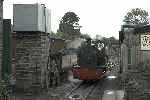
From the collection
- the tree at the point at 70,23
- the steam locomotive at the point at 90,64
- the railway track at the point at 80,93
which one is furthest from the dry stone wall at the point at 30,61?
the tree at the point at 70,23

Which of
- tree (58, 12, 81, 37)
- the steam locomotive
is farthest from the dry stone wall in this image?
tree (58, 12, 81, 37)

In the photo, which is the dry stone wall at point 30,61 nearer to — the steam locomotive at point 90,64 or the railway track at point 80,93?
the railway track at point 80,93

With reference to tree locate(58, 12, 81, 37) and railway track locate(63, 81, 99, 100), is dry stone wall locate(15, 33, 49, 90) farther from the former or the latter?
tree locate(58, 12, 81, 37)

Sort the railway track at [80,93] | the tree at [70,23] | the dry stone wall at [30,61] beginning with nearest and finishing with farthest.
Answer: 1. the railway track at [80,93]
2. the dry stone wall at [30,61]
3. the tree at [70,23]

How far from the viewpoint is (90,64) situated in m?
26.1

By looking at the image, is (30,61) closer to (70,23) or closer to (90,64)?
(90,64)

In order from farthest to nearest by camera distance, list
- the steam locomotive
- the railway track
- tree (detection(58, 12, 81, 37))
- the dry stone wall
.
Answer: tree (detection(58, 12, 81, 37)), the steam locomotive, the dry stone wall, the railway track

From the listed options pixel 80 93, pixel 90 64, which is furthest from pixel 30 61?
pixel 90 64

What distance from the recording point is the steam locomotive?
2556cm

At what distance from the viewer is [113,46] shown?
50.2 meters

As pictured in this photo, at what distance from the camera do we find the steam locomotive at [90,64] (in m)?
25.6

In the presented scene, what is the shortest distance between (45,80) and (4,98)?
994cm

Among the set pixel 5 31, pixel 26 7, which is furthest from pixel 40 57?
pixel 5 31

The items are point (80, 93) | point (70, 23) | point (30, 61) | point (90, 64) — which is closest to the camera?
point (30, 61)
